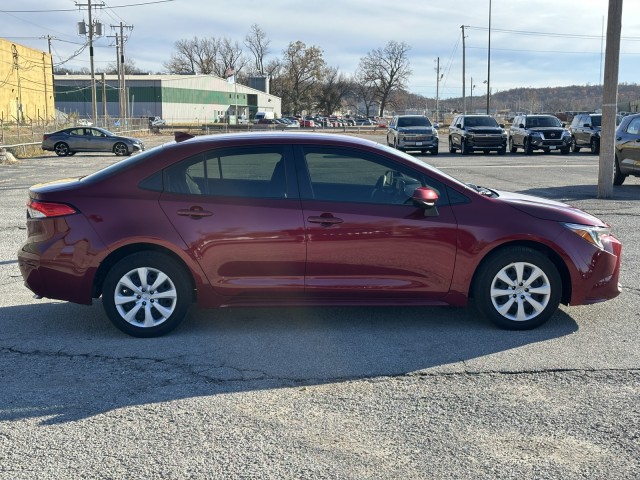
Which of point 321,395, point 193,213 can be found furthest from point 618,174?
point 321,395

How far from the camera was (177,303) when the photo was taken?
5.61 m

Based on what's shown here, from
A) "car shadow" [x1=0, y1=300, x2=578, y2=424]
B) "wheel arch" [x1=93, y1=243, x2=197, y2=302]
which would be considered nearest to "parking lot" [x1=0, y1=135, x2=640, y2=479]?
"car shadow" [x1=0, y1=300, x2=578, y2=424]

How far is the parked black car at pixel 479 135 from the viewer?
33.1 metres

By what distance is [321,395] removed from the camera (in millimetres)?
4461

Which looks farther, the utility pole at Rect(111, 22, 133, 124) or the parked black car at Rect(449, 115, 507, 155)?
the utility pole at Rect(111, 22, 133, 124)

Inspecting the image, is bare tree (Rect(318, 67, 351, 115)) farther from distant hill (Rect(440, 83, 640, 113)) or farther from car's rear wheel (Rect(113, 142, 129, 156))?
car's rear wheel (Rect(113, 142, 129, 156))

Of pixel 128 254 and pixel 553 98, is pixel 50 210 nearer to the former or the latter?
pixel 128 254

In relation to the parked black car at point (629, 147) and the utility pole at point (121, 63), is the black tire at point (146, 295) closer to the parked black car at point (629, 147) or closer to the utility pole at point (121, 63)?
the parked black car at point (629, 147)

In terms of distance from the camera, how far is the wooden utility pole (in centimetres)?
1426

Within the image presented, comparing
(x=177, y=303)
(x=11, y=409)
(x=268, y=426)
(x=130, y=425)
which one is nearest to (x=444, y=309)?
(x=177, y=303)

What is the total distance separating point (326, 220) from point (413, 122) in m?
28.3

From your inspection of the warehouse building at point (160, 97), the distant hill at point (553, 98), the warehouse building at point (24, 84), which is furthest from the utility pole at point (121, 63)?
the distant hill at point (553, 98)

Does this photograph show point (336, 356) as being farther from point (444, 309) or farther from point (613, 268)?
point (613, 268)

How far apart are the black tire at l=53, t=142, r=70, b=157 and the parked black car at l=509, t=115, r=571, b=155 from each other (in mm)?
22320
